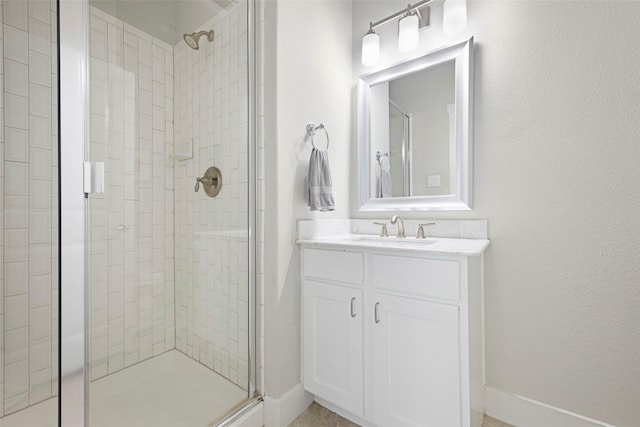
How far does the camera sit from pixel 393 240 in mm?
1646

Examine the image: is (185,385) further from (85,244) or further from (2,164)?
(2,164)

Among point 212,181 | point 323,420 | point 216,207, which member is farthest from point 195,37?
point 323,420

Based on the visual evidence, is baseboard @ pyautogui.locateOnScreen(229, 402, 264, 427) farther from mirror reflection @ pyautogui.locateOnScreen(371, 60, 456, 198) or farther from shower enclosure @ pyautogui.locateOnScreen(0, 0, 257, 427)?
mirror reflection @ pyautogui.locateOnScreen(371, 60, 456, 198)

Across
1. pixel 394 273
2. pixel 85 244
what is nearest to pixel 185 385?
pixel 85 244

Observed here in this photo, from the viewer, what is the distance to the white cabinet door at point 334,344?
1.38 meters

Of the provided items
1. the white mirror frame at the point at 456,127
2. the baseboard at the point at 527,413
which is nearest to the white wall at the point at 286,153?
the white mirror frame at the point at 456,127

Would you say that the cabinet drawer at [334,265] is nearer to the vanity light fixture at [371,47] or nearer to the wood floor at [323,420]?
the wood floor at [323,420]

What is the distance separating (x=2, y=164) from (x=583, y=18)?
7.76 feet

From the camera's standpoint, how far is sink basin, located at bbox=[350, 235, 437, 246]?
58.7 inches

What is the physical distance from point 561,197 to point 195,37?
1952mm

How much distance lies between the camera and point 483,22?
5.14 feet

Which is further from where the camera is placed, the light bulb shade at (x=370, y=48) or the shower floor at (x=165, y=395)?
the light bulb shade at (x=370, y=48)

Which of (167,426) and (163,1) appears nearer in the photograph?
(167,426)

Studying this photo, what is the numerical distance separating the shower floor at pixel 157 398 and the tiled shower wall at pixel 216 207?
2.7 inches
